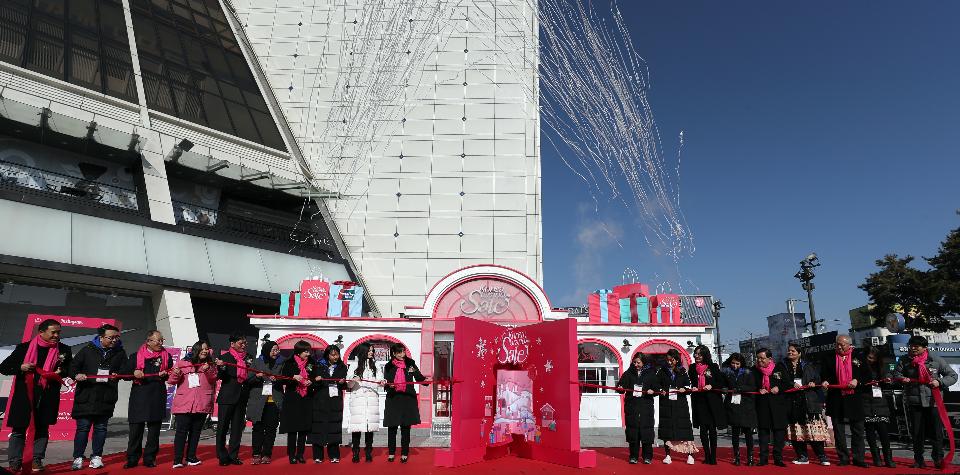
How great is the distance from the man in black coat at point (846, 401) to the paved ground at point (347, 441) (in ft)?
3.60

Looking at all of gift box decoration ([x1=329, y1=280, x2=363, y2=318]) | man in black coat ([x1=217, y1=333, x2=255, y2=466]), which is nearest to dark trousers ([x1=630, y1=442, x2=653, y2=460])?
man in black coat ([x1=217, y1=333, x2=255, y2=466])

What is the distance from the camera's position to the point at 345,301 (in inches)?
693

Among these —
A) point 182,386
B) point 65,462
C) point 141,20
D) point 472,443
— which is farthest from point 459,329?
point 141,20

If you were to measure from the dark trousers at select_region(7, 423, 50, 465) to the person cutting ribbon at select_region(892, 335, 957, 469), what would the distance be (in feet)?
40.8

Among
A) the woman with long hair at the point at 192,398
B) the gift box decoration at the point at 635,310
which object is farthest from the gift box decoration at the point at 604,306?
the woman with long hair at the point at 192,398

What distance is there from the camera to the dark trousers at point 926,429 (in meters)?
8.13

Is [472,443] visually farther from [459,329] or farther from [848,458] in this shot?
[848,458]

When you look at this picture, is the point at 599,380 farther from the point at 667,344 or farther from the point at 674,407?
the point at 674,407

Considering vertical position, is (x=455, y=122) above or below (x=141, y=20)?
below

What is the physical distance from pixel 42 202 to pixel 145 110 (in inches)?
198

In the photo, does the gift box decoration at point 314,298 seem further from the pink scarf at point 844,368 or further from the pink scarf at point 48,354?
the pink scarf at point 844,368

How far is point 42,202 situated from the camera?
52.4 feet

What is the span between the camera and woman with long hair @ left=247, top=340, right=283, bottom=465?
828cm

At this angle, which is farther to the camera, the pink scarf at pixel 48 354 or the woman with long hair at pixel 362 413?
the woman with long hair at pixel 362 413
